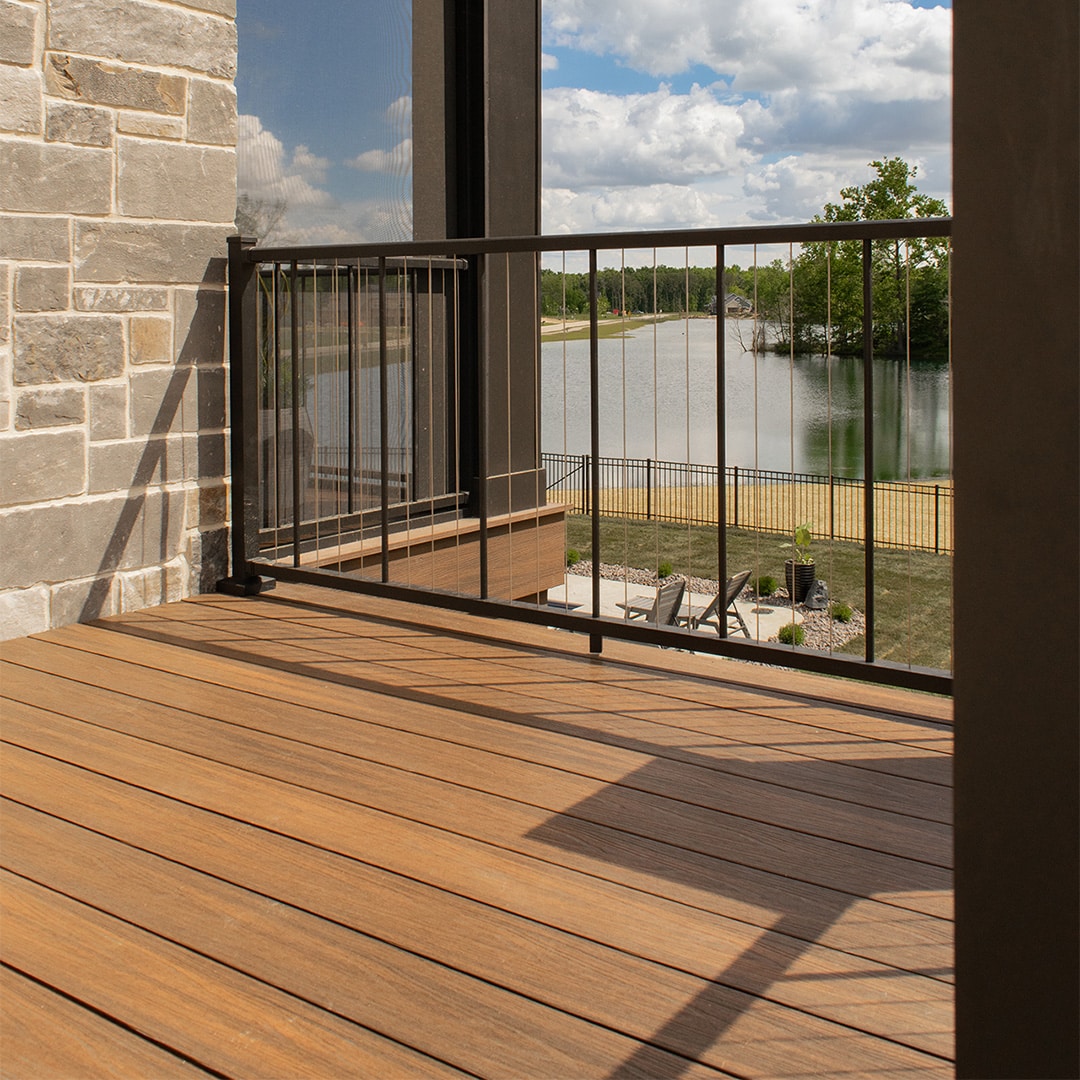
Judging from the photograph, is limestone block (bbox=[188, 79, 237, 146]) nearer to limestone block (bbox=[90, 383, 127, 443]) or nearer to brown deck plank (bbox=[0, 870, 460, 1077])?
limestone block (bbox=[90, 383, 127, 443])

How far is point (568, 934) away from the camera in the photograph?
1.54 m

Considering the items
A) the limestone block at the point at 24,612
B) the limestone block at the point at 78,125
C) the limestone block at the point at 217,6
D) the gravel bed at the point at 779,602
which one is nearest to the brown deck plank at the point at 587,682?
the limestone block at the point at 24,612

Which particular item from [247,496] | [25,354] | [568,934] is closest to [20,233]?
[25,354]

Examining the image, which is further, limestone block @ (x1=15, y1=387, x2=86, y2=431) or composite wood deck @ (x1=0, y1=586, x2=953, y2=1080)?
limestone block @ (x1=15, y1=387, x2=86, y2=431)

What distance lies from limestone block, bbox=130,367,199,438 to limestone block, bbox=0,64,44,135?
65cm

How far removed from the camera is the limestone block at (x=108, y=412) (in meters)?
3.07

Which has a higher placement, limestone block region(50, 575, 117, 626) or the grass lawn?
limestone block region(50, 575, 117, 626)

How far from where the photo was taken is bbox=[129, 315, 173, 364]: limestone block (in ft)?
10.4

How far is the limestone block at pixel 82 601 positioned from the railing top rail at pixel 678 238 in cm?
103

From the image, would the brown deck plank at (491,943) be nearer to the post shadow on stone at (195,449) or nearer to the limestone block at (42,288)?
the post shadow on stone at (195,449)

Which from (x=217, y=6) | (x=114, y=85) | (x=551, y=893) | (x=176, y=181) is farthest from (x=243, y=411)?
(x=551, y=893)

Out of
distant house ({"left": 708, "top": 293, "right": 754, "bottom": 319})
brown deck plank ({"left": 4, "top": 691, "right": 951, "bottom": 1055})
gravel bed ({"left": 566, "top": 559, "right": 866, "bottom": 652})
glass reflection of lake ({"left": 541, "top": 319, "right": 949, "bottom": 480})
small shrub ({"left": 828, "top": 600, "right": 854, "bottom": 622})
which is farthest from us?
gravel bed ({"left": 566, "top": 559, "right": 866, "bottom": 652})

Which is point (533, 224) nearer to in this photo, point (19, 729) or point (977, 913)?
point (19, 729)

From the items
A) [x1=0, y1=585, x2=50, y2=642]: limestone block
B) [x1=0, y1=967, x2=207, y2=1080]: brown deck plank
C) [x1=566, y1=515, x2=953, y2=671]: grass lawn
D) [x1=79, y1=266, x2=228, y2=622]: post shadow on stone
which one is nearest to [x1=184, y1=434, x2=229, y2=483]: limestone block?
[x1=79, y1=266, x2=228, y2=622]: post shadow on stone
